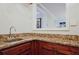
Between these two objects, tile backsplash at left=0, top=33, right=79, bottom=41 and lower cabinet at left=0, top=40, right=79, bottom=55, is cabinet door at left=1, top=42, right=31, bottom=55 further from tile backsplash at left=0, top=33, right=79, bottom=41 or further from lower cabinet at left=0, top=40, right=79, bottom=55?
tile backsplash at left=0, top=33, right=79, bottom=41

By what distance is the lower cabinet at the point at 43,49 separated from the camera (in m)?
2.23

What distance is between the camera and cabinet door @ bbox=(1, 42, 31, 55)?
2.20m

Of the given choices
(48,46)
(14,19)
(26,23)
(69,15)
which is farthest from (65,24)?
(14,19)

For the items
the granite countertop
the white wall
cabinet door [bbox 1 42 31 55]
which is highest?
the white wall

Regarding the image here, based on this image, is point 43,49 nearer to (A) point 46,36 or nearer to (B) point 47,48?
(B) point 47,48

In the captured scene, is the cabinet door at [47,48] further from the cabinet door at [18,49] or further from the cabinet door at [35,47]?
the cabinet door at [18,49]

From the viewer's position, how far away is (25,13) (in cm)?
225

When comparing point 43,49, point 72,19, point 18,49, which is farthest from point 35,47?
point 72,19

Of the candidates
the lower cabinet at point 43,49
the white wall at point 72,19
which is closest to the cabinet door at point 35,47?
the lower cabinet at point 43,49

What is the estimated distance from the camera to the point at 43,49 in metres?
2.26

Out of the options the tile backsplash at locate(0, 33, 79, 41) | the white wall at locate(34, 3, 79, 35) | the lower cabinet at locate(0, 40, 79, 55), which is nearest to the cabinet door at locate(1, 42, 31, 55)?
the lower cabinet at locate(0, 40, 79, 55)

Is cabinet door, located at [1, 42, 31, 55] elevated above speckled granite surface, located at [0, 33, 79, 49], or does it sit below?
below

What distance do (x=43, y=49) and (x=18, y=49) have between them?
0.30 m
